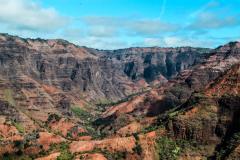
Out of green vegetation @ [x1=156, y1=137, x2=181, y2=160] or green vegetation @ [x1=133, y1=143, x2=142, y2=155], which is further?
green vegetation @ [x1=133, y1=143, x2=142, y2=155]

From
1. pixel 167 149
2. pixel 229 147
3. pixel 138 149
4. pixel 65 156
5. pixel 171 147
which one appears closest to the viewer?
pixel 229 147

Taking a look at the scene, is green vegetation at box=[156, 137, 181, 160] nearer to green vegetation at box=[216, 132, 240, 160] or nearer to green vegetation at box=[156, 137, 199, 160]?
green vegetation at box=[156, 137, 199, 160]

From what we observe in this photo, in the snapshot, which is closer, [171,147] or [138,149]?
[138,149]

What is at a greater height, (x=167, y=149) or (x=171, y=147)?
(x=171, y=147)

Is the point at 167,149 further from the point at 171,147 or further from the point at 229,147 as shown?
the point at 229,147

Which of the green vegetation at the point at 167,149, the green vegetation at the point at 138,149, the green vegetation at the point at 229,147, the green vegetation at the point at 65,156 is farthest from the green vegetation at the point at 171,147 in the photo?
the green vegetation at the point at 65,156

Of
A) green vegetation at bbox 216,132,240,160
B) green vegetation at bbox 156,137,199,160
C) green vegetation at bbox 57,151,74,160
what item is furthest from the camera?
green vegetation at bbox 156,137,199,160

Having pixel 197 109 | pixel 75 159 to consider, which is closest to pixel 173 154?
pixel 197 109

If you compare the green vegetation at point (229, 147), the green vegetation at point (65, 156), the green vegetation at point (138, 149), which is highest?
the green vegetation at point (229, 147)

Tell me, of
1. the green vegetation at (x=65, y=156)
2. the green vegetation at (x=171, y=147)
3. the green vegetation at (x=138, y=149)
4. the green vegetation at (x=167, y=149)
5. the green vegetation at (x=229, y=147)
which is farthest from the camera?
the green vegetation at (x=138, y=149)

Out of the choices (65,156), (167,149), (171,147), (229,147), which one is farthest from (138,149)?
(229,147)

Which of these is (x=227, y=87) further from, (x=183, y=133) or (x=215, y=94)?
(x=183, y=133)

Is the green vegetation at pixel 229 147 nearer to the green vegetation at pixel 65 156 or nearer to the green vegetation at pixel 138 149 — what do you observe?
the green vegetation at pixel 138 149

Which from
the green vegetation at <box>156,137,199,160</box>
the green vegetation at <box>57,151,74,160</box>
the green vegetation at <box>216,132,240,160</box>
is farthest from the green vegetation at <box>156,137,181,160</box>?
the green vegetation at <box>57,151,74,160</box>
